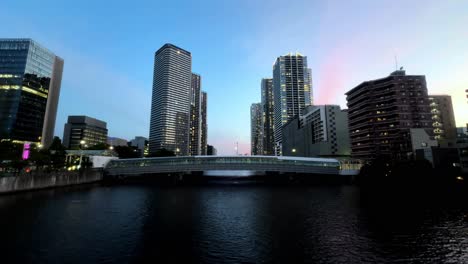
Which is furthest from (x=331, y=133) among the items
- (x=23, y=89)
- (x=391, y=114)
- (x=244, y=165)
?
(x=23, y=89)

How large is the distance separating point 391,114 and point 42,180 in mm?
149290

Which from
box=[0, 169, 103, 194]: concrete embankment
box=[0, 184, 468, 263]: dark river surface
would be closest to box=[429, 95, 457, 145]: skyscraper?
box=[0, 184, 468, 263]: dark river surface

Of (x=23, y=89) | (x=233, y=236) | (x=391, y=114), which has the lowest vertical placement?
(x=233, y=236)

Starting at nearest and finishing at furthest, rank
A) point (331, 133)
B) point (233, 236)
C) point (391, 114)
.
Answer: point (233, 236)
point (391, 114)
point (331, 133)

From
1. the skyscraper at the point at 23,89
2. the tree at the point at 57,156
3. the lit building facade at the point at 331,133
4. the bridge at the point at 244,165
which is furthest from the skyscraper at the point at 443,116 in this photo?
the skyscraper at the point at 23,89

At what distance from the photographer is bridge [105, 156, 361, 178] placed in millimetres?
92812

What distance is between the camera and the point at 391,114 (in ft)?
381

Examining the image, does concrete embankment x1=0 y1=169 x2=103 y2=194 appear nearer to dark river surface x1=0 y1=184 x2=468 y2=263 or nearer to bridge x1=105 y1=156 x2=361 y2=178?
bridge x1=105 y1=156 x2=361 y2=178

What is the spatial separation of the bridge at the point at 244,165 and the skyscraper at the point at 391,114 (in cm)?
2795

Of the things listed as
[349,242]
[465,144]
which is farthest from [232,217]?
[465,144]

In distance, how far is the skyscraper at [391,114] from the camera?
366 ft

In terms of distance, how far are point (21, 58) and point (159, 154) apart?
107 metres

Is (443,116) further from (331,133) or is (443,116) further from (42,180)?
(42,180)

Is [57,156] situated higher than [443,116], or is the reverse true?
[443,116]
